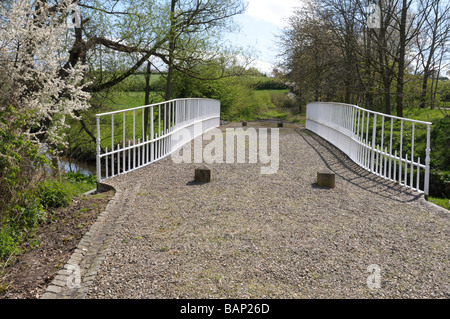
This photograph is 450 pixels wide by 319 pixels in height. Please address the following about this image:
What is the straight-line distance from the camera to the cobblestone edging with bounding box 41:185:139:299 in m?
4.21

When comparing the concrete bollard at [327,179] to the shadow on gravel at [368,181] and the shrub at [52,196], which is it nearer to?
the shadow on gravel at [368,181]

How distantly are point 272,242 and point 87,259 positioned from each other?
2150 mm

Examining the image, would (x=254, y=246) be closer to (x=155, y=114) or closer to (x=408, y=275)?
(x=408, y=275)

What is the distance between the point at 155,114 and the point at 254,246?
19350 mm

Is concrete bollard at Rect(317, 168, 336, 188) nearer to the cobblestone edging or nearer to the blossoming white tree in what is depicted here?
the cobblestone edging

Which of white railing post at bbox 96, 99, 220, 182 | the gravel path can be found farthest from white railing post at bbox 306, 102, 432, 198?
white railing post at bbox 96, 99, 220, 182

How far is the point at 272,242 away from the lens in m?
5.34

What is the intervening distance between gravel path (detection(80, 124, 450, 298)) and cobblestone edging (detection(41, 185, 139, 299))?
0.32 feet

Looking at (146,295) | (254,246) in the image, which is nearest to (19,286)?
(146,295)

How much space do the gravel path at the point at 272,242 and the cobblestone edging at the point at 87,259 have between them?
10 centimetres

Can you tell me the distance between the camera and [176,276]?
14.3ft

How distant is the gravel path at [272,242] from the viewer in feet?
13.6

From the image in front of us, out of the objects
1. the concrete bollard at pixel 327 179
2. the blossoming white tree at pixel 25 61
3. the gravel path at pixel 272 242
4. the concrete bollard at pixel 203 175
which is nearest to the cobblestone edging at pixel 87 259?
the gravel path at pixel 272 242
